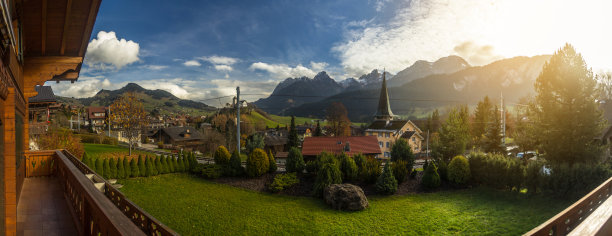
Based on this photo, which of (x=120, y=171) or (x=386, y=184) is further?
(x=120, y=171)

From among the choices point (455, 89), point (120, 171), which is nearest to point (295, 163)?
point (120, 171)

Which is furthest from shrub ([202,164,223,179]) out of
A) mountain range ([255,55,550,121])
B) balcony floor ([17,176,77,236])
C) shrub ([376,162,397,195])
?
mountain range ([255,55,550,121])

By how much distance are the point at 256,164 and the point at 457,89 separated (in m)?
121

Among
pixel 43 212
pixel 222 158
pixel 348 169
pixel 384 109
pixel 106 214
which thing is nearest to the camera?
pixel 106 214

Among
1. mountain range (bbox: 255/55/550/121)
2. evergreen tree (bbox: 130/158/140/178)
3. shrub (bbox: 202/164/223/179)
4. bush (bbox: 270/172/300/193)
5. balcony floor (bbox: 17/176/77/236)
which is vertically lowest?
bush (bbox: 270/172/300/193)

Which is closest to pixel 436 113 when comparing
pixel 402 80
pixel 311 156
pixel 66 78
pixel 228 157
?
pixel 311 156

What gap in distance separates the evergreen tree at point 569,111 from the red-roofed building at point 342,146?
12.7 metres

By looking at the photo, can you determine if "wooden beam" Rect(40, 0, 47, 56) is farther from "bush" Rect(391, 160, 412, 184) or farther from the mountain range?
the mountain range

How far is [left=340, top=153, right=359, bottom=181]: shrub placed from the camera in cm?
1484

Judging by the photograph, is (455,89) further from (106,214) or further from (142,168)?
(106,214)

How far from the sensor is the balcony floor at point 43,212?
4145 mm

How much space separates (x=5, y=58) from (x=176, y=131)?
51852 millimetres

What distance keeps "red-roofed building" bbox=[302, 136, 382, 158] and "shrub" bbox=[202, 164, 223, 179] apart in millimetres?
9035

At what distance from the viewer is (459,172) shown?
14344 mm
